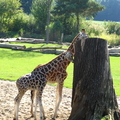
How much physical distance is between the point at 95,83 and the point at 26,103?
3.42 meters

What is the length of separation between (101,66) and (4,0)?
123ft

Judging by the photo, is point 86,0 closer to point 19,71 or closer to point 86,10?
point 86,10

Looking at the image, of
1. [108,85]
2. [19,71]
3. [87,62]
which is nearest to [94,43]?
[87,62]

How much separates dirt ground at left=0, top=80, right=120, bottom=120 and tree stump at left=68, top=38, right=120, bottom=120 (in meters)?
1.62

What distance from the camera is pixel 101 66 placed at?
4793mm

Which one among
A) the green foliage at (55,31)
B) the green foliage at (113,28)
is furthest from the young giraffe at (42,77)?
the green foliage at (113,28)

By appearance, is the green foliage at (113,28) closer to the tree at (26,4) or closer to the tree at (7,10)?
the tree at (7,10)

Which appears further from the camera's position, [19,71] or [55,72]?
[19,71]

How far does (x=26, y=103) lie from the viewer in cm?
753

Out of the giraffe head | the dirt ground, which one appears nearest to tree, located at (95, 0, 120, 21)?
the dirt ground

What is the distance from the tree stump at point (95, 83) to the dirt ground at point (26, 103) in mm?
1620

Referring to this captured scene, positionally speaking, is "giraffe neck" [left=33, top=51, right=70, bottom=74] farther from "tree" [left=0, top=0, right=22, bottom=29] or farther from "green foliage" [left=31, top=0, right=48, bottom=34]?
"green foliage" [left=31, top=0, right=48, bottom=34]

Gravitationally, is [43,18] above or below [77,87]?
above

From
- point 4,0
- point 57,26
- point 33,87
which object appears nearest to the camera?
point 33,87
